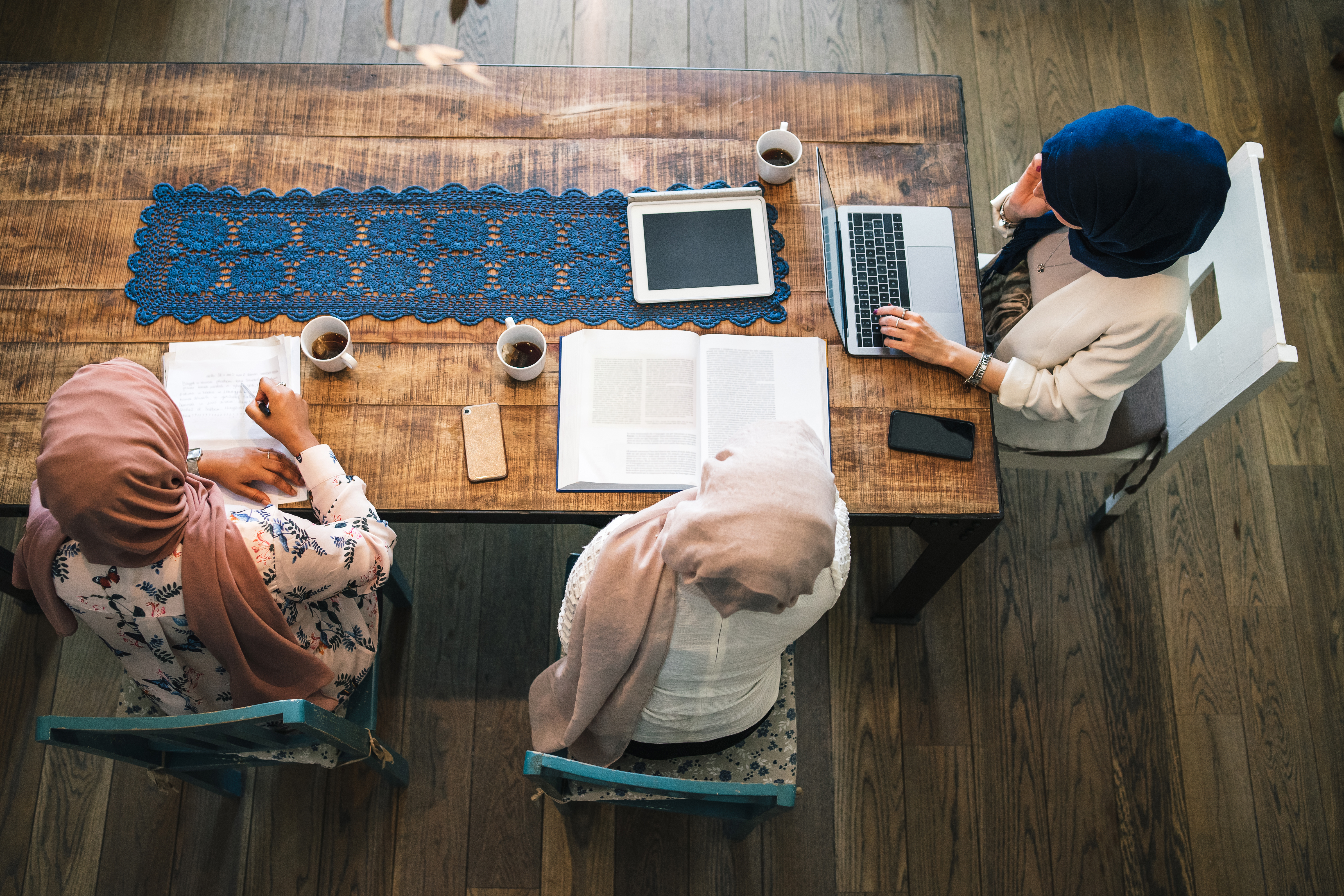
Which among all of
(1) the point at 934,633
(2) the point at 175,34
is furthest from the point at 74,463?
(2) the point at 175,34

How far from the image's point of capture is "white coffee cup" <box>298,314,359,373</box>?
4.74 feet

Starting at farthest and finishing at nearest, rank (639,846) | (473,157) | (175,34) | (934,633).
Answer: (175,34), (934,633), (639,846), (473,157)

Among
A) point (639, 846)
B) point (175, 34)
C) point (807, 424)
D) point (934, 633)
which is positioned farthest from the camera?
point (175, 34)

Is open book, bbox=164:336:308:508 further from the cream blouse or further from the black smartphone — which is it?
the cream blouse

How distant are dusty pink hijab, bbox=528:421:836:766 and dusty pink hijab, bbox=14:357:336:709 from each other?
474 millimetres

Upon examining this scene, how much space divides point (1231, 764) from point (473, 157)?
215cm

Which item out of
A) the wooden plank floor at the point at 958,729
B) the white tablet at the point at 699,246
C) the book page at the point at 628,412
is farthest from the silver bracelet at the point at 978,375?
the wooden plank floor at the point at 958,729

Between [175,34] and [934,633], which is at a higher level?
[175,34]

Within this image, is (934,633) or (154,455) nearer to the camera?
(154,455)

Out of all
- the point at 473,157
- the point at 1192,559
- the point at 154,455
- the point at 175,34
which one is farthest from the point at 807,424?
the point at 175,34

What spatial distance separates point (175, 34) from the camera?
8.36 feet

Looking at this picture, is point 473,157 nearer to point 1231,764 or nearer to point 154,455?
point 154,455

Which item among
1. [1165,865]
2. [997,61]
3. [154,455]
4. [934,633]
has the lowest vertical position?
[1165,865]

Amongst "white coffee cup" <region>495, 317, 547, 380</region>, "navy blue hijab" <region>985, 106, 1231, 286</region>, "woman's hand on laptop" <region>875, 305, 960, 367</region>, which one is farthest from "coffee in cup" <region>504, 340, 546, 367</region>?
"navy blue hijab" <region>985, 106, 1231, 286</region>
